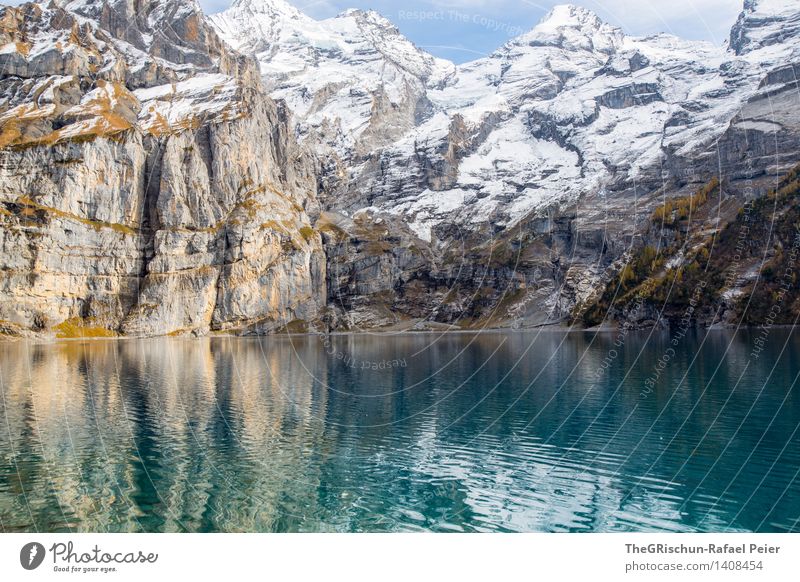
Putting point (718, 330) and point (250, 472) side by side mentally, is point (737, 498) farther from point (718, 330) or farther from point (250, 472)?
point (718, 330)

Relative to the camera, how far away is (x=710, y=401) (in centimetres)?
5803

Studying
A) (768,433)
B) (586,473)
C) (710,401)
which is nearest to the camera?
(586,473)

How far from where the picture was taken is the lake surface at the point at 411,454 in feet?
102

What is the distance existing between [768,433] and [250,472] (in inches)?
1393

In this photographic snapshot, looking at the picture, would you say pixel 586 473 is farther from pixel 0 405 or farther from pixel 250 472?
pixel 0 405

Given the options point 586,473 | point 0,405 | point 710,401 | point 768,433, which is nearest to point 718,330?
point 710,401

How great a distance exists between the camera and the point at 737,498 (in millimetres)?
32281

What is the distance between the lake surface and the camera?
31.1 m

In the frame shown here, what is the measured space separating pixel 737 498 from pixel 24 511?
35.4 m

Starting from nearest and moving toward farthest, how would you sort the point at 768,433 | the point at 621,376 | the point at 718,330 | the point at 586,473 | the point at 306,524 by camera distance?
1. the point at 306,524
2. the point at 586,473
3. the point at 768,433
4. the point at 621,376
5. the point at 718,330

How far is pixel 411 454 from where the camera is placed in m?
43.6
